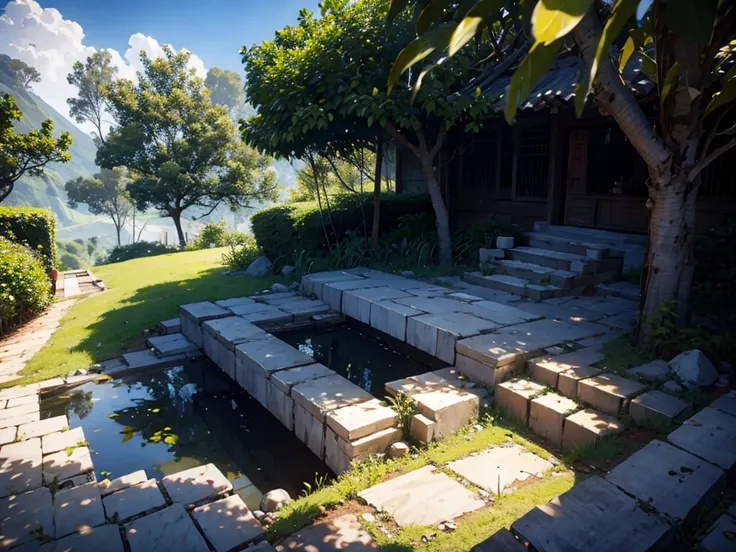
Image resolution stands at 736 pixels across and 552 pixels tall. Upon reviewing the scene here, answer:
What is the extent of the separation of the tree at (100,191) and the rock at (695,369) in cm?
4122

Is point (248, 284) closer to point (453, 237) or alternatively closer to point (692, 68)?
point (453, 237)

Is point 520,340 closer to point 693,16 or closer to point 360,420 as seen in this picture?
point 360,420

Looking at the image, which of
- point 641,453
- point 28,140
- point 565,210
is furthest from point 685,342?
point 28,140

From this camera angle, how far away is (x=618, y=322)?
4.82m

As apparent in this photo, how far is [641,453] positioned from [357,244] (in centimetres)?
633

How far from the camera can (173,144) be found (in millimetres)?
20656

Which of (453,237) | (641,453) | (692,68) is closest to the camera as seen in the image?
(641,453)

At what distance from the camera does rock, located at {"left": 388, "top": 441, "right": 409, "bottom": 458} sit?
3.09 meters

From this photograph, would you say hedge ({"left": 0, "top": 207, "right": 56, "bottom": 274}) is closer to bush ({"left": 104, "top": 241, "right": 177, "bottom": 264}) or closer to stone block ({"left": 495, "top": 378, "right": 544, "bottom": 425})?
stone block ({"left": 495, "top": 378, "right": 544, "bottom": 425})

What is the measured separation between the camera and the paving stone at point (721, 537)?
6.28ft

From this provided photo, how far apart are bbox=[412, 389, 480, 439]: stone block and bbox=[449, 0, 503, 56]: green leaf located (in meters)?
2.54

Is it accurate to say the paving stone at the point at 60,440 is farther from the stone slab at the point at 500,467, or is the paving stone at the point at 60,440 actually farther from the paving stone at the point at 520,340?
the paving stone at the point at 520,340

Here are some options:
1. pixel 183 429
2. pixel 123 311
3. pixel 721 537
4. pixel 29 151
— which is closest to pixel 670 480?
pixel 721 537

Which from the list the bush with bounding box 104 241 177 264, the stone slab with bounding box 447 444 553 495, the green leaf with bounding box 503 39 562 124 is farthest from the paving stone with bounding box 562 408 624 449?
the bush with bounding box 104 241 177 264
